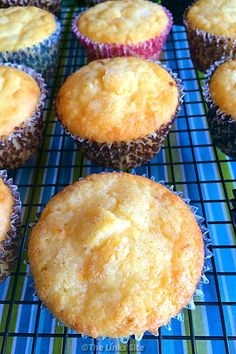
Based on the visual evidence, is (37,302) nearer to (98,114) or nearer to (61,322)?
(61,322)

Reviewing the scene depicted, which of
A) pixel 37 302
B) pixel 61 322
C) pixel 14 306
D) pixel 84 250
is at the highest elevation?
pixel 84 250

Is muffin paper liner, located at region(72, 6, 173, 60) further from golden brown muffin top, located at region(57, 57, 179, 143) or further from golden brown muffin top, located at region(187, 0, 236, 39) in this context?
golden brown muffin top, located at region(57, 57, 179, 143)

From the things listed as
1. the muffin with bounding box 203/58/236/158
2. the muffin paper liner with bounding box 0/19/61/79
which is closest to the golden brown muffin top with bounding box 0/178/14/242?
the muffin paper liner with bounding box 0/19/61/79

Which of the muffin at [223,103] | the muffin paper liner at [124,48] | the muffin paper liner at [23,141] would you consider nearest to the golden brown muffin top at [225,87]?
the muffin at [223,103]

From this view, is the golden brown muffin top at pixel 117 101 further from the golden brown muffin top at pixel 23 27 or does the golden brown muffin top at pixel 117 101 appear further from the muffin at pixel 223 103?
the golden brown muffin top at pixel 23 27

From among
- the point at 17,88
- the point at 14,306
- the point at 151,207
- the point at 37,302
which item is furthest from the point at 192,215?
the point at 17,88
